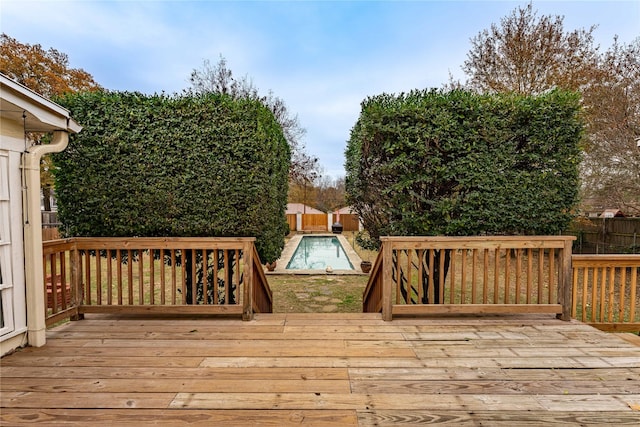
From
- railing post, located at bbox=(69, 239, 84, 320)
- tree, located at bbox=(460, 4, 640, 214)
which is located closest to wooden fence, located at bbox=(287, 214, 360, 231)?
tree, located at bbox=(460, 4, 640, 214)

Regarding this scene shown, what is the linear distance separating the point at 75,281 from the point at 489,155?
4849mm

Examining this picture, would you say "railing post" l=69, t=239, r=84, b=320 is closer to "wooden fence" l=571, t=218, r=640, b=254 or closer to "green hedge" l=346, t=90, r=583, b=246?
"green hedge" l=346, t=90, r=583, b=246

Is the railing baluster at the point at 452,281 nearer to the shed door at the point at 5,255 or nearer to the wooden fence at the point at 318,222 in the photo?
the shed door at the point at 5,255

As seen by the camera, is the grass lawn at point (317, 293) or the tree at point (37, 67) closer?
the grass lawn at point (317, 293)

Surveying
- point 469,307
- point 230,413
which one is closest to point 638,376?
point 469,307

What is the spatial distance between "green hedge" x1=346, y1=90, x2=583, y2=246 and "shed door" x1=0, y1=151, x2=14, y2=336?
139 inches

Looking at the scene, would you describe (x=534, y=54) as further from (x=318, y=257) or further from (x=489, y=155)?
(x=318, y=257)

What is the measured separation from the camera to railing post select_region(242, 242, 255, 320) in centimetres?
337

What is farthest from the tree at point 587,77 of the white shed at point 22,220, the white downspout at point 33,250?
the white downspout at point 33,250

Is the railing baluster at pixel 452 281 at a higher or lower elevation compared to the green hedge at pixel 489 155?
lower

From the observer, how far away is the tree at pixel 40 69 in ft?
43.9

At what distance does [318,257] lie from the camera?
12664 millimetres

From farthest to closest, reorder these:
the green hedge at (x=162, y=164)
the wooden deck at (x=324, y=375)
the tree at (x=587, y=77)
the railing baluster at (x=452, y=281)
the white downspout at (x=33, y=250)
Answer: the tree at (x=587, y=77) → the green hedge at (x=162, y=164) → the railing baluster at (x=452, y=281) → the white downspout at (x=33, y=250) → the wooden deck at (x=324, y=375)

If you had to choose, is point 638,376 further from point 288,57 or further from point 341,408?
point 288,57
